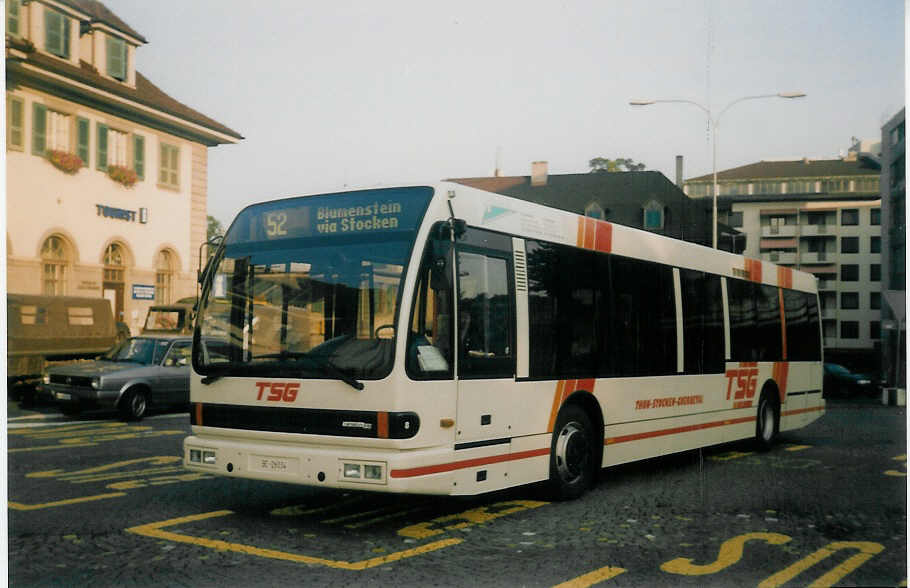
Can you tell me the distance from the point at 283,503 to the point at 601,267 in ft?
12.0

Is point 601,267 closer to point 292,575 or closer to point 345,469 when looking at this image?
point 345,469

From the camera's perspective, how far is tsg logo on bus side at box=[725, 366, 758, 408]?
11.8 metres

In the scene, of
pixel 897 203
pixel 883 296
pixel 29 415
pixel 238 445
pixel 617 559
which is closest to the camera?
pixel 617 559

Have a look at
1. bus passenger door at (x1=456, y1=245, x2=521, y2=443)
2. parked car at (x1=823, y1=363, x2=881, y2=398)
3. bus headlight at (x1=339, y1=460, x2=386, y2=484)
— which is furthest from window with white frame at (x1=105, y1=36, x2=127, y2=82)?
parked car at (x1=823, y1=363, x2=881, y2=398)

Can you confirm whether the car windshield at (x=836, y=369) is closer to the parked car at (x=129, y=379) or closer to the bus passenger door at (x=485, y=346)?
the bus passenger door at (x=485, y=346)

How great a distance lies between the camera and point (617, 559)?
6.45m

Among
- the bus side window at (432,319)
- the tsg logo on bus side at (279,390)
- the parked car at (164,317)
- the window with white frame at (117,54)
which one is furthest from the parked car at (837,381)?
the window with white frame at (117,54)

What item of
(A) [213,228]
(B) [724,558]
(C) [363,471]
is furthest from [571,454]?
(A) [213,228]

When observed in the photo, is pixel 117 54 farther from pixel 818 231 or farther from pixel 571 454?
pixel 818 231

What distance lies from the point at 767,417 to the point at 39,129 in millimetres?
9629

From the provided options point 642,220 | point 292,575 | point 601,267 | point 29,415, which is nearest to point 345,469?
point 292,575

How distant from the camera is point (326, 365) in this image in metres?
7.09

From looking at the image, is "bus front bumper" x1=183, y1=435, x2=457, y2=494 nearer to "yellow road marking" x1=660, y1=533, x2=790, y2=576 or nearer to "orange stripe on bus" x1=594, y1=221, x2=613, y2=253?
"yellow road marking" x1=660, y1=533, x2=790, y2=576

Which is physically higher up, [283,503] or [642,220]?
[642,220]
